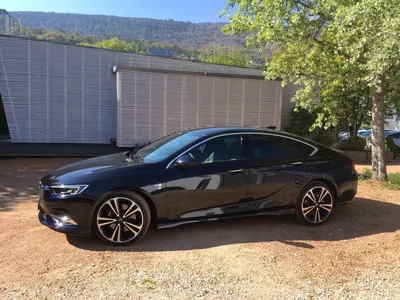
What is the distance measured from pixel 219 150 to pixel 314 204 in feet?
5.61

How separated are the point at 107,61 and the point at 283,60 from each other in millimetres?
6463

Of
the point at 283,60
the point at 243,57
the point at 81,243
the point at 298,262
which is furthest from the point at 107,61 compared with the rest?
the point at 243,57

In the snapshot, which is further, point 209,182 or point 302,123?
point 302,123

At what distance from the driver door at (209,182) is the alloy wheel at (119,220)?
0.44m

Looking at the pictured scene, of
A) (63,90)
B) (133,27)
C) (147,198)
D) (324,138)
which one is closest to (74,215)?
(147,198)

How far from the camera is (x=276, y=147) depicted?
570cm

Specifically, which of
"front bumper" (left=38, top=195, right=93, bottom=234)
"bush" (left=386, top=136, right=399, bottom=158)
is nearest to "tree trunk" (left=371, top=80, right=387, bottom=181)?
"front bumper" (left=38, top=195, right=93, bottom=234)

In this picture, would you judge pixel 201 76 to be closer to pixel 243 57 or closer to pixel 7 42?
pixel 7 42

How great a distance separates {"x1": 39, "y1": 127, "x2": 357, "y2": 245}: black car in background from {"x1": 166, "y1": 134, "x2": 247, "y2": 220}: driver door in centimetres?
1

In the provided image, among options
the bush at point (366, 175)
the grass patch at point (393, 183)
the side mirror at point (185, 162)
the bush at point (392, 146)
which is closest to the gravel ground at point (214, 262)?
the side mirror at point (185, 162)

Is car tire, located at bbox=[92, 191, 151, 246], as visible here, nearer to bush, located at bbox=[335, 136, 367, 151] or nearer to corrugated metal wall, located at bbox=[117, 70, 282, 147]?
corrugated metal wall, located at bbox=[117, 70, 282, 147]

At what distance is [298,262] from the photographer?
4.42 m

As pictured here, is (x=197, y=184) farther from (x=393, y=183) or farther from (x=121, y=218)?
(x=393, y=183)

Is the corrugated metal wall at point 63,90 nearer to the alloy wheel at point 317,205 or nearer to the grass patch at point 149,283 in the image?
the alloy wheel at point 317,205
